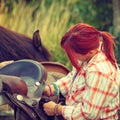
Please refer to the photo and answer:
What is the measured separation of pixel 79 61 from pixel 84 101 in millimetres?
287

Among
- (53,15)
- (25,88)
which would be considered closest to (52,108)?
(25,88)

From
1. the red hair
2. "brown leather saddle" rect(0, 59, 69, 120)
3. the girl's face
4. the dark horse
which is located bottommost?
the dark horse

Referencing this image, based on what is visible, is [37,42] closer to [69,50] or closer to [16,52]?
[16,52]

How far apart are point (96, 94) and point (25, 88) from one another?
0.45m

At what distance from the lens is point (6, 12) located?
31.8ft

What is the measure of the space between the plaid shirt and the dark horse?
1.83 metres

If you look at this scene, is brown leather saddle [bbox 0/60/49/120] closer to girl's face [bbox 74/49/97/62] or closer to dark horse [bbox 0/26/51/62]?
girl's face [bbox 74/49/97/62]

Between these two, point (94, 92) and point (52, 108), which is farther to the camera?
point (52, 108)

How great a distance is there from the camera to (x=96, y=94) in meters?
3.44

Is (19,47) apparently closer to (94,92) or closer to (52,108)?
(52,108)

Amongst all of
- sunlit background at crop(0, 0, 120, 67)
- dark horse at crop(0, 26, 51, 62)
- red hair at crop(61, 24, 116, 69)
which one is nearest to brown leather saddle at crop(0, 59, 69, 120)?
red hair at crop(61, 24, 116, 69)

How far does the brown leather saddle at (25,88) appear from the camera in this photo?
3521mm

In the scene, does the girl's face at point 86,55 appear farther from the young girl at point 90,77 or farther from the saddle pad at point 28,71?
the saddle pad at point 28,71

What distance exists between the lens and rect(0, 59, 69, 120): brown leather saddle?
352cm
